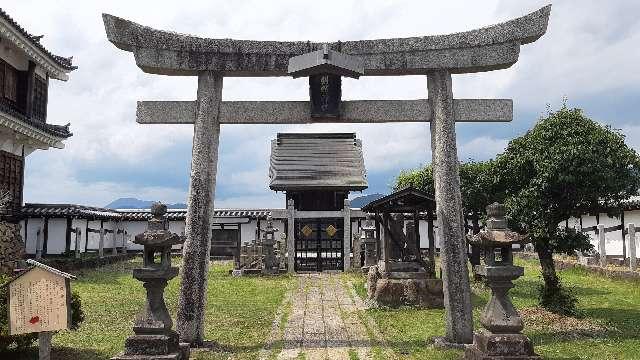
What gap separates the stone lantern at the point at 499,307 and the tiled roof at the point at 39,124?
20.3m

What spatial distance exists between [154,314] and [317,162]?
2129 cm

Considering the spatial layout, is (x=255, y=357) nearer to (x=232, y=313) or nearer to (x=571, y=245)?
(x=232, y=313)

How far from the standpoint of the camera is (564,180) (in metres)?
11.3

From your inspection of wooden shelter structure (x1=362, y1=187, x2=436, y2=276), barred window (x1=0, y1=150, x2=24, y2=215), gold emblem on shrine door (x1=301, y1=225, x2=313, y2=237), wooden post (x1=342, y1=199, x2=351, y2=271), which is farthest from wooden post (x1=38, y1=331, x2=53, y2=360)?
gold emblem on shrine door (x1=301, y1=225, x2=313, y2=237)

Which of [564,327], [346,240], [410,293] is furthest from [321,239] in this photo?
[564,327]

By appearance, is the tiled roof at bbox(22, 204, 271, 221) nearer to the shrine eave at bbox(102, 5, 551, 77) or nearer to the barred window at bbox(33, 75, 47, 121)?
the barred window at bbox(33, 75, 47, 121)

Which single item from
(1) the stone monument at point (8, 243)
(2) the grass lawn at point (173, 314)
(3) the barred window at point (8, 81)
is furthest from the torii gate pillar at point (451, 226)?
(3) the barred window at point (8, 81)

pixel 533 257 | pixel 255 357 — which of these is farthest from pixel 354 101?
pixel 533 257

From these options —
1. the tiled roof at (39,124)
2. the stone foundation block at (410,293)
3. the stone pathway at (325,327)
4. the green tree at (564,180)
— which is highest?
the tiled roof at (39,124)

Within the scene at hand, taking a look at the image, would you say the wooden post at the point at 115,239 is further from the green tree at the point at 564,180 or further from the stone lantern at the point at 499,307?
the stone lantern at the point at 499,307

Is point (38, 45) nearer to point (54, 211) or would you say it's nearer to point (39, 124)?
point (39, 124)

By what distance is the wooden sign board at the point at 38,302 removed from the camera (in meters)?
6.92

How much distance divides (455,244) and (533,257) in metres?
22.6

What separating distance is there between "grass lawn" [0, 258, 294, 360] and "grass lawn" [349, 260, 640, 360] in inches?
115
